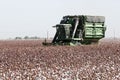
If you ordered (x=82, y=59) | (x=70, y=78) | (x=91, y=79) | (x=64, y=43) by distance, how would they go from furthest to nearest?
1. (x=64, y=43)
2. (x=82, y=59)
3. (x=70, y=78)
4. (x=91, y=79)

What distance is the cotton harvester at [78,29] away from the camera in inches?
1164

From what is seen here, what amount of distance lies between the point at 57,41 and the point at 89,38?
7.61 feet

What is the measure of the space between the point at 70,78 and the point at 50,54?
9184 millimetres

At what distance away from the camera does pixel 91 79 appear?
12.0m

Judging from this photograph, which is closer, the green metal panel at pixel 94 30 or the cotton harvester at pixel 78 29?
the cotton harvester at pixel 78 29

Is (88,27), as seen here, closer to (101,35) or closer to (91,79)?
(101,35)

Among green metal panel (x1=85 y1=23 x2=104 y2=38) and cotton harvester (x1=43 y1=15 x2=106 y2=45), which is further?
green metal panel (x1=85 y1=23 x2=104 y2=38)

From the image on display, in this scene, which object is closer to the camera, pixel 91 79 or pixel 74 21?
pixel 91 79

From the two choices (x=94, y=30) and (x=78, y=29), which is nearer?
(x=78, y=29)

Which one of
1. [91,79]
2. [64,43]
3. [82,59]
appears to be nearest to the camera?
[91,79]

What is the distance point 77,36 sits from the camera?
30.0 m

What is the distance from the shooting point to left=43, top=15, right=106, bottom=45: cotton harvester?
2958cm

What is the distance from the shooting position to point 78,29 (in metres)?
29.8

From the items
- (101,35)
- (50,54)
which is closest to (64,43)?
(101,35)
